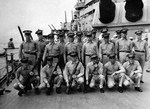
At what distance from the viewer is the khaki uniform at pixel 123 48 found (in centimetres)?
525

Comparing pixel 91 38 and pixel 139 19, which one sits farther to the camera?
pixel 139 19

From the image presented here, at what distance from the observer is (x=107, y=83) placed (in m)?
4.74

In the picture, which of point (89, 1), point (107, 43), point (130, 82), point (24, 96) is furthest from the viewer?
point (89, 1)

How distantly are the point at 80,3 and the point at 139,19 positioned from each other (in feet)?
46.0

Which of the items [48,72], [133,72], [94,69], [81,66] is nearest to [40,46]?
[48,72]

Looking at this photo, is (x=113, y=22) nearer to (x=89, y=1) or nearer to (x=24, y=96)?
(x=24, y=96)

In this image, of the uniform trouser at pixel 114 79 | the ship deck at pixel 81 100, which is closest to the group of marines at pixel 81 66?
the uniform trouser at pixel 114 79

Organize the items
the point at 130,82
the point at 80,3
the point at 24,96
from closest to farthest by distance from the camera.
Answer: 1. the point at 24,96
2. the point at 130,82
3. the point at 80,3

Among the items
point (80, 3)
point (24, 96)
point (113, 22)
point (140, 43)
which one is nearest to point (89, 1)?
point (80, 3)

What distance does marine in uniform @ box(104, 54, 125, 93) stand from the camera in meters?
4.62

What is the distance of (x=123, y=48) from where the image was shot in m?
5.28

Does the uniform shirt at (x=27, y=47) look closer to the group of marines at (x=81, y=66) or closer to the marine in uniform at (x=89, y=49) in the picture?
Result: the group of marines at (x=81, y=66)

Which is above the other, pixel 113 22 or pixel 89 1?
pixel 89 1

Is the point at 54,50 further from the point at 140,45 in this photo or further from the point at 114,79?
Result: the point at 140,45
